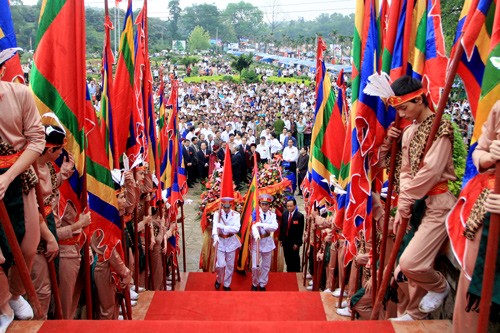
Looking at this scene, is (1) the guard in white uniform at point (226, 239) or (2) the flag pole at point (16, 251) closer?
(2) the flag pole at point (16, 251)

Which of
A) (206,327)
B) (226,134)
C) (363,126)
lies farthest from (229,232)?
(226,134)

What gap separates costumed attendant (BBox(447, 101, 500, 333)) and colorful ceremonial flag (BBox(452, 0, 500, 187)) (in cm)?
8

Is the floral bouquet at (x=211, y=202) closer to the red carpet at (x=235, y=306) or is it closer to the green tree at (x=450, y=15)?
the red carpet at (x=235, y=306)

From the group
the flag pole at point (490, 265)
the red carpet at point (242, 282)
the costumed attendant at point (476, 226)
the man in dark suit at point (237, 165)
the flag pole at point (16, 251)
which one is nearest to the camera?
the flag pole at point (490, 265)

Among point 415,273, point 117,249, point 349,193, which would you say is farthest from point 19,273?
point 349,193

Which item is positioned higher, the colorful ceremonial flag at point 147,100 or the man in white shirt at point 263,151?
the colorful ceremonial flag at point 147,100

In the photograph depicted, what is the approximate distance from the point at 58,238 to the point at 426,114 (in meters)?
3.04

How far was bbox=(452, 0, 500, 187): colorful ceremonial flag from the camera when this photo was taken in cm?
291

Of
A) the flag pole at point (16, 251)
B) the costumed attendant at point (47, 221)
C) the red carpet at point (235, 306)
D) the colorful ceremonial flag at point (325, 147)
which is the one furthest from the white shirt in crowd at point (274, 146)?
the flag pole at point (16, 251)

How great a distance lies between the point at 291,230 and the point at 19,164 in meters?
6.07

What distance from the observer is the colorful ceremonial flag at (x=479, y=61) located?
Result: 291cm

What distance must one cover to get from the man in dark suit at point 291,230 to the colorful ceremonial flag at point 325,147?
1277mm

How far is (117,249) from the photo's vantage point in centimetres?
522

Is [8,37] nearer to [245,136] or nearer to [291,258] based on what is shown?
[291,258]
